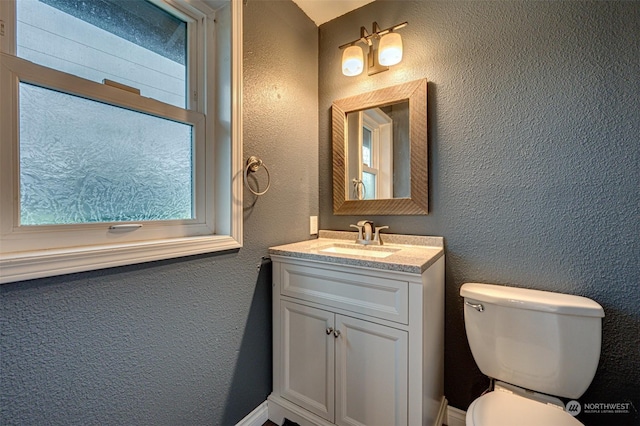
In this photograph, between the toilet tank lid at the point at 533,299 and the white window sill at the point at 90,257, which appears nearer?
the white window sill at the point at 90,257

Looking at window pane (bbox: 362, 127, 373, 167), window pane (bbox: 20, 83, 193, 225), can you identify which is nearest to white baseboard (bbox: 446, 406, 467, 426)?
window pane (bbox: 362, 127, 373, 167)

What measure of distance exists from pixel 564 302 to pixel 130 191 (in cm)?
167

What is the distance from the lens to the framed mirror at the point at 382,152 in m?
1.43

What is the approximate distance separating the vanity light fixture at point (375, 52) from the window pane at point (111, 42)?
0.84 metres

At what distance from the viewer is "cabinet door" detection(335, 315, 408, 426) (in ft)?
3.46

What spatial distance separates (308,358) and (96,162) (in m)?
1.16

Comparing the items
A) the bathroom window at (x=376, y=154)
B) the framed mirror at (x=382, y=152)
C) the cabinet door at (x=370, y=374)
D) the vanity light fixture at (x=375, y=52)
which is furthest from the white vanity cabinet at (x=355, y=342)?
the vanity light fixture at (x=375, y=52)

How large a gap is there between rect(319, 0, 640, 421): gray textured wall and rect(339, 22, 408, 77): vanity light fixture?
98 mm

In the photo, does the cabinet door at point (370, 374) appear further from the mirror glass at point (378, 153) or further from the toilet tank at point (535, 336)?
the mirror glass at point (378, 153)

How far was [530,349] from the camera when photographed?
1.05 meters

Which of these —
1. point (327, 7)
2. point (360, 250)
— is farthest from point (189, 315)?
point (327, 7)

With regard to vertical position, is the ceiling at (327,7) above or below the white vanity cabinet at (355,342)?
above

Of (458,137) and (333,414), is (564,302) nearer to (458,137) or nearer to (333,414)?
(458,137)

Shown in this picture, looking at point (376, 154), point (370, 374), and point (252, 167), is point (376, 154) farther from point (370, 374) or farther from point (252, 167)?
point (370, 374)
